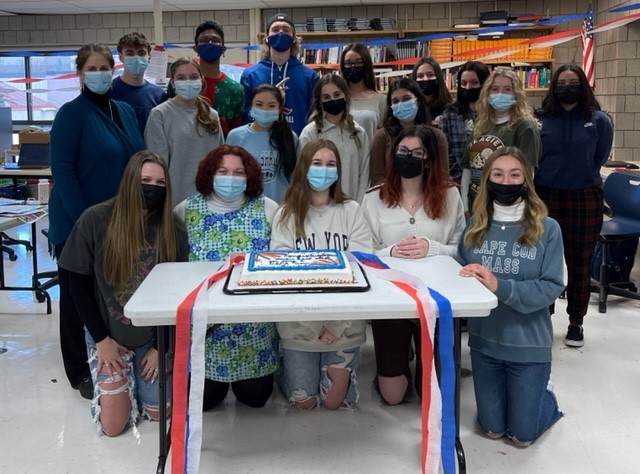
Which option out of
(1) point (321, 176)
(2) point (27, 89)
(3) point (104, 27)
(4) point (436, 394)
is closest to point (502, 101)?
(1) point (321, 176)

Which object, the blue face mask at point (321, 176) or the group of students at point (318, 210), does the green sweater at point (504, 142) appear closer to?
the group of students at point (318, 210)

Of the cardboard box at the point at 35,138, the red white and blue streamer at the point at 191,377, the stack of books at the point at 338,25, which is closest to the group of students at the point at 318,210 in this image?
the red white and blue streamer at the point at 191,377

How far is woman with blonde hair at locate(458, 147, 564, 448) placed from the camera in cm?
220

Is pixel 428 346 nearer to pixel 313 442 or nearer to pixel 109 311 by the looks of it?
pixel 313 442

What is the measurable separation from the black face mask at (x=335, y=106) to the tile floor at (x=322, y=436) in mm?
1217

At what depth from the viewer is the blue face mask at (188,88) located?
113 inches

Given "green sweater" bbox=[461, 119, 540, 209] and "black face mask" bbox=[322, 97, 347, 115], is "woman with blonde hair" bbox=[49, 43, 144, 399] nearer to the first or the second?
"black face mask" bbox=[322, 97, 347, 115]

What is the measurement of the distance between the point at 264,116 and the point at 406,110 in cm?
66

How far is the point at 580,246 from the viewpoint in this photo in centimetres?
323

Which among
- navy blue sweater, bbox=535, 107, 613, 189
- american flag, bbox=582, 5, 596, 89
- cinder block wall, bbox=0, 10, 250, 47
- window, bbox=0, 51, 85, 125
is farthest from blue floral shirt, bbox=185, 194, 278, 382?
window, bbox=0, 51, 85, 125

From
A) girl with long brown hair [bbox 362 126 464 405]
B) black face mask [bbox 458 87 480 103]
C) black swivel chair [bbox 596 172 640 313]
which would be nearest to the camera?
girl with long brown hair [bbox 362 126 464 405]

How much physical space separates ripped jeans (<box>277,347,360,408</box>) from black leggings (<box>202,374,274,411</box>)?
0.31 feet

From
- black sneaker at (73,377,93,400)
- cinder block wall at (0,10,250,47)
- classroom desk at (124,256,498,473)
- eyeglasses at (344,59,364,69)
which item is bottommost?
black sneaker at (73,377,93,400)

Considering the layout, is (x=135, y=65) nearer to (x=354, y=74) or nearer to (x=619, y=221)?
(x=354, y=74)
